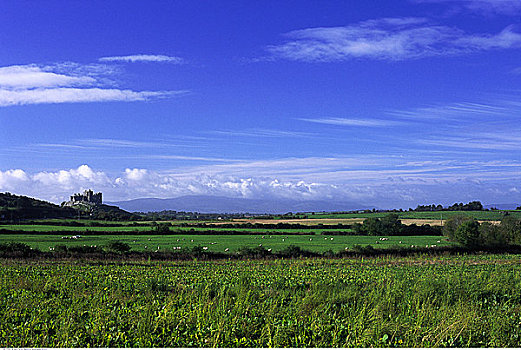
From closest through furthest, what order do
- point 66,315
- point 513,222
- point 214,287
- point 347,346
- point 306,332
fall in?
point 347,346, point 306,332, point 66,315, point 214,287, point 513,222

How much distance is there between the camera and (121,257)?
4328 cm

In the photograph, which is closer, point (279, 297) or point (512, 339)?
point (512, 339)

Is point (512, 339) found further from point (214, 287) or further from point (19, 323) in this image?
point (19, 323)

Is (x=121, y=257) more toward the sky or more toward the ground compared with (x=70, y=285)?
more toward the ground

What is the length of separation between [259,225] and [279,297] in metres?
84.2

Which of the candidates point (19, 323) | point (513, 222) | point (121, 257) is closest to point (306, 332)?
point (19, 323)

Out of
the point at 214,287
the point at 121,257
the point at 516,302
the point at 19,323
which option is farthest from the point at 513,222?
the point at 19,323

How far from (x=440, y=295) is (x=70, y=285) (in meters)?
10.0

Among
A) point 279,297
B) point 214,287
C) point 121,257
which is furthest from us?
point 121,257

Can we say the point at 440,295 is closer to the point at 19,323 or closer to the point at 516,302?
the point at 516,302

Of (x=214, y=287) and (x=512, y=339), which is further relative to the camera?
(x=214, y=287)

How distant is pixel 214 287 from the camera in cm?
1282

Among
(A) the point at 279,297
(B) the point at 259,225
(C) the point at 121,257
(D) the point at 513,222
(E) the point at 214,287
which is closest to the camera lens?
(A) the point at 279,297

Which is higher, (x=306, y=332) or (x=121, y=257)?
(x=306, y=332)
